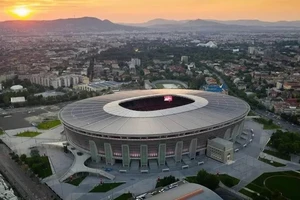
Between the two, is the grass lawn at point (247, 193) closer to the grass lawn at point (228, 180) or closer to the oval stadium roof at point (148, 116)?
the grass lawn at point (228, 180)

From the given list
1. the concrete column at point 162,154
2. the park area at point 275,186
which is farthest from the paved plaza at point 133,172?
the concrete column at point 162,154

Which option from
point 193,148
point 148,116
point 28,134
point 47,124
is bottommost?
point 28,134

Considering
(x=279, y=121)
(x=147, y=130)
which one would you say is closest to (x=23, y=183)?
(x=147, y=130)

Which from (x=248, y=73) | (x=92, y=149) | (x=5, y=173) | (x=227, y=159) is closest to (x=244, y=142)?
A: (x=227, y=159)

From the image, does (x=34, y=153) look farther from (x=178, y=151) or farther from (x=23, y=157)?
(x=178, y=151)

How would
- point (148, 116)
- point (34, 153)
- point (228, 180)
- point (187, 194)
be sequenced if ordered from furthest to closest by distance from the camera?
point (34, 153), point (148, 116), point (228, 180), point (187, 194)

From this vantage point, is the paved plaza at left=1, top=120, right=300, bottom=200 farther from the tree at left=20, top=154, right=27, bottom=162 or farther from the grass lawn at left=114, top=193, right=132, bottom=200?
the tree at left=20, top=154, right=27, bottom=162

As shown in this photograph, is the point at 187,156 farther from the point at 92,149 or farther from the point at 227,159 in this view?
the point at 92,149
